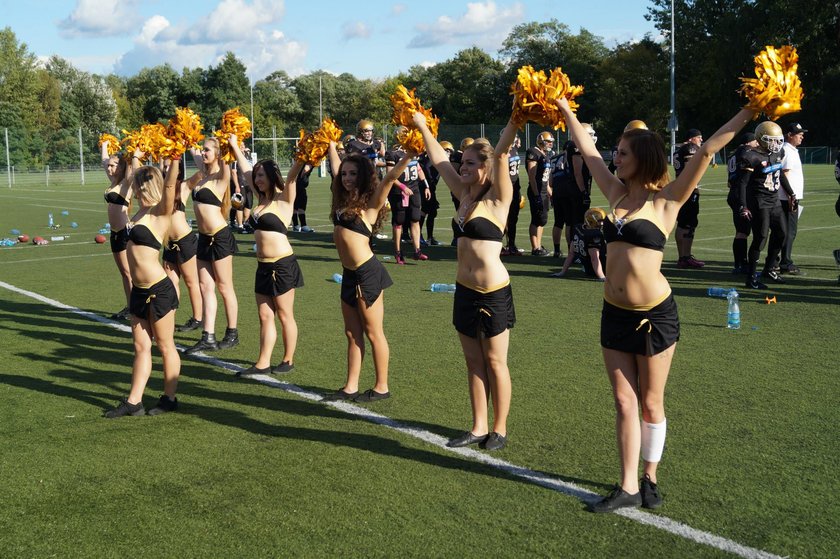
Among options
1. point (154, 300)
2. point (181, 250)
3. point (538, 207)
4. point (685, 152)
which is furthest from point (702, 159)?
point (538, 207)

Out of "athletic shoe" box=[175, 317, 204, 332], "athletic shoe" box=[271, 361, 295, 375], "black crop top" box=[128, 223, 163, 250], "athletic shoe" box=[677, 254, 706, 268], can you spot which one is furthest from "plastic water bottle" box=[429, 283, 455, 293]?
"black crop top" box=[128, 223, 163, 250]

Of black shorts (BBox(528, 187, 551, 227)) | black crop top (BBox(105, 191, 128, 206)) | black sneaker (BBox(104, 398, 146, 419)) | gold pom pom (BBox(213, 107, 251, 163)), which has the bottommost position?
black sneaker (BBox(104, 398, 146, 419))

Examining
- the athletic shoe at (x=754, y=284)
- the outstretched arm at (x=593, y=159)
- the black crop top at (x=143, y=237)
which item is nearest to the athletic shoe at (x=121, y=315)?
the black crop top at (x=143, y=237)

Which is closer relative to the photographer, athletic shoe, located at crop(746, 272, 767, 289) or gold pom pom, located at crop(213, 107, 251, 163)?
gold pom pom, located at crop(213, 107, 251, 163)

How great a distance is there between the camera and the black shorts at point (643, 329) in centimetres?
432

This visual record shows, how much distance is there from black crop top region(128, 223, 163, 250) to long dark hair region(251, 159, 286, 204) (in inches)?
49.8

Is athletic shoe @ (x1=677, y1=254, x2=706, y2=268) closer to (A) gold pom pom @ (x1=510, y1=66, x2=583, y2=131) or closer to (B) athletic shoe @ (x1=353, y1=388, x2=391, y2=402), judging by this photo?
(B) athletic shoe @ (x1=353, y1=388, x2=391, y2=402)

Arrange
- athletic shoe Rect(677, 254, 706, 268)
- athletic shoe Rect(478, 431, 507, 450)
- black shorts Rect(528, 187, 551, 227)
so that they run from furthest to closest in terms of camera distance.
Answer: black shorts Rect(528, 187, 551, 227)
athletic shoe Rect(677, 254, 706, 268)
athletic shoe Rect(478, 431, 507, 450)

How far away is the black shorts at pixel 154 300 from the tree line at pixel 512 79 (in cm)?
5074

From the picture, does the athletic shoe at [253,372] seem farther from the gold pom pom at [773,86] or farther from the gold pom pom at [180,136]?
the gold pom pom at [773,86]

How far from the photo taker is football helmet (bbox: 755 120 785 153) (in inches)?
418

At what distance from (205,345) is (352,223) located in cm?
263

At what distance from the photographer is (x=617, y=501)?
4438 millimetres

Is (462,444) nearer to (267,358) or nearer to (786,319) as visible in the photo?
(267,358)
